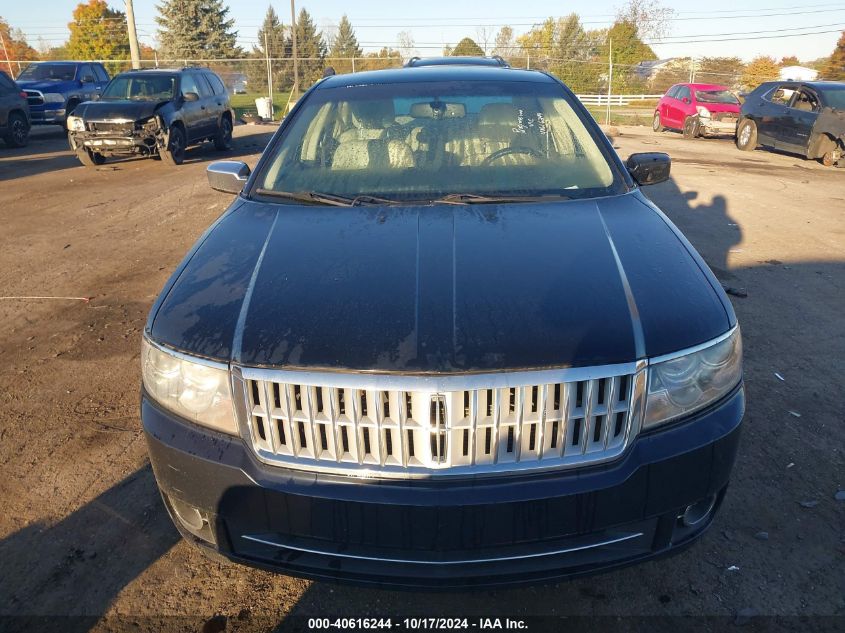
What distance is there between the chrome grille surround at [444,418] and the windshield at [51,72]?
67.0 feet

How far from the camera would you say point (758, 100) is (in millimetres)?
15898

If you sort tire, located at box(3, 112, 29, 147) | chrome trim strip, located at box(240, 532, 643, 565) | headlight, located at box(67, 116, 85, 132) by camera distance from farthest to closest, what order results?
tire, located at box(3, 112, 29, 147), headlight, located at box(67, 116, 85, 132), chrome trim strip, located at box(240, 532, 643, 565)

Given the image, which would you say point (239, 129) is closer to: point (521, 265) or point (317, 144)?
point (317, 144)

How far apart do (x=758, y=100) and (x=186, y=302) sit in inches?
679

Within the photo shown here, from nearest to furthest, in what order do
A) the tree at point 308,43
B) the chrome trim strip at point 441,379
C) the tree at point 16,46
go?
1. the chrome trim strip at point 441,379
2. the tree at point 308,43
3. the tree at point 16,46

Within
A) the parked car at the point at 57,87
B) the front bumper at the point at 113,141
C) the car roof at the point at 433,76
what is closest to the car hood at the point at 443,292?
the car roof at the point at 433,76

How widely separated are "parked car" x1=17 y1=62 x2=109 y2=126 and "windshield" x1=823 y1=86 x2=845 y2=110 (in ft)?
58.6

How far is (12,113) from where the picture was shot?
15047 millimetres

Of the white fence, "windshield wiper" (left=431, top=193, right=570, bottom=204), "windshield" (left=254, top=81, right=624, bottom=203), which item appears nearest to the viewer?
"windshield wiper" (left=431, top=193, right=570, bottom=204)

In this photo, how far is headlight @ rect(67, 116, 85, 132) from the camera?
12.4 meters

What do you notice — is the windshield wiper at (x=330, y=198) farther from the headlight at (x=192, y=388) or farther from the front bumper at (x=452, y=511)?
the front bumper at (x=452, y=511)

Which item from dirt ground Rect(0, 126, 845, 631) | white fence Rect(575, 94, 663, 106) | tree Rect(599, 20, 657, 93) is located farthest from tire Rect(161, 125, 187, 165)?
white fence Rect(575, 94, 663, 106)

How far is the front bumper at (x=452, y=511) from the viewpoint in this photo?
6.11 ft

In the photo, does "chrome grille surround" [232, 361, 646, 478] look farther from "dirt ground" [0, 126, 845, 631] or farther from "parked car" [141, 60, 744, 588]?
"dirt ground" [0, 126, 845, 631]
